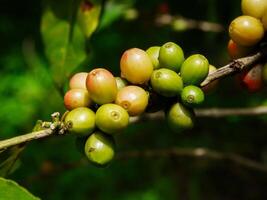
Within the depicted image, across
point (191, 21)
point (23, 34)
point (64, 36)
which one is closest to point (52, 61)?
point (64, 36)

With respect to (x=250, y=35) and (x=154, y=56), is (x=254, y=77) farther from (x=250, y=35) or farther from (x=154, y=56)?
(x=154, y=56)

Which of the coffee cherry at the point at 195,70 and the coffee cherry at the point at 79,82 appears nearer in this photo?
the coffee cherry at the point at 195,70

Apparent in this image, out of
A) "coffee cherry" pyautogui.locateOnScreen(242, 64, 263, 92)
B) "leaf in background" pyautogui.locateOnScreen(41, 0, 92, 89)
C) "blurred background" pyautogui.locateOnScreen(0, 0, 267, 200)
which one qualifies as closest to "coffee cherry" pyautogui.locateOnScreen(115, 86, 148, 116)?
"coffee cherry" pyautogui.locateOnScreen(242, 64, 263, 92)

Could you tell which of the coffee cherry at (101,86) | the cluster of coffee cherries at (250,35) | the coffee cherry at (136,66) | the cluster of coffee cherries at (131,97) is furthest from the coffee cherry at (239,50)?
the coffee cherry at (101,86)

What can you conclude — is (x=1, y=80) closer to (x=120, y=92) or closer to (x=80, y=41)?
(x=80, y=41)

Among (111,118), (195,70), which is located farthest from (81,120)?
(195,70)

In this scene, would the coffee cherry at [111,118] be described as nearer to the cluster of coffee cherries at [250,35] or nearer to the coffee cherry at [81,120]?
the coffee cherry at [81,120]

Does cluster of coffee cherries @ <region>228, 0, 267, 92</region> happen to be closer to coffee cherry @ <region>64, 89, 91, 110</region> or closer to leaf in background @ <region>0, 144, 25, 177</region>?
coffee cherry @ <region>64, 89, 91, 110</region>
